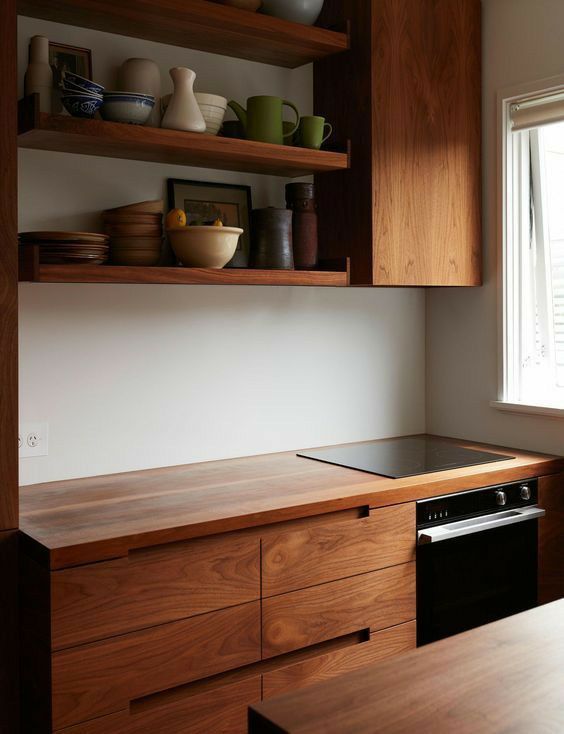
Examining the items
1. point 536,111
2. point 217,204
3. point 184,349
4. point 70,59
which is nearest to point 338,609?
point 184,349

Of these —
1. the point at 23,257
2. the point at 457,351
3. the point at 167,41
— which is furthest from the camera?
the point at 457,351

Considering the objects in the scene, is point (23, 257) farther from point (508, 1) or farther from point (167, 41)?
point (508, 1)

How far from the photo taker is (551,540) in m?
2.88

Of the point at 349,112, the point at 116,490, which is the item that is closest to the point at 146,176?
the point at 349,112

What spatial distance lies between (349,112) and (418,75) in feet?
0.93

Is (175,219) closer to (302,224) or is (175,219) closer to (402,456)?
(302,224)

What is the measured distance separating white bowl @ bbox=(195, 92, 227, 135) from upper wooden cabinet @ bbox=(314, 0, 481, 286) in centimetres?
52

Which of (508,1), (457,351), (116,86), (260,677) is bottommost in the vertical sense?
(260,677)

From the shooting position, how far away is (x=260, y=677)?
2.19 m

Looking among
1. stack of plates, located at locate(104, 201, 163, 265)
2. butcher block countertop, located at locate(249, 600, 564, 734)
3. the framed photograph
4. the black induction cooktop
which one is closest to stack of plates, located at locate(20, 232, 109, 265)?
stack of plates, located at locate(104, 201, 163, 265)

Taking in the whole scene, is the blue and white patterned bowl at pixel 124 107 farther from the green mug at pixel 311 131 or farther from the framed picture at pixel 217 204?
the green mug at pixel 311 131

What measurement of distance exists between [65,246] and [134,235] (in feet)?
0.83

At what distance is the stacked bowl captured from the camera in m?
2.20

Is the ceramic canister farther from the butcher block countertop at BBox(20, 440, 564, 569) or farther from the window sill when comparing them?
the window sill
